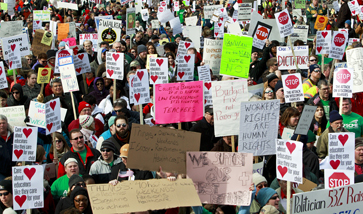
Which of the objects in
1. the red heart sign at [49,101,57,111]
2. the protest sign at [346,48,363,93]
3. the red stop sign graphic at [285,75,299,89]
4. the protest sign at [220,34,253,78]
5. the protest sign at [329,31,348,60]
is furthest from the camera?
the protest sign at [329,31,348,60]

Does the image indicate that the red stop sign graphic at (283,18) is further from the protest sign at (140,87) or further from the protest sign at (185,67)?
the protest sign at (140,87)

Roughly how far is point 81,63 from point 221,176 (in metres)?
6.74

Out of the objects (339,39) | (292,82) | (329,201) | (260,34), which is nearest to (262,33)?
(260,34)

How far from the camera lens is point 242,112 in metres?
5.89

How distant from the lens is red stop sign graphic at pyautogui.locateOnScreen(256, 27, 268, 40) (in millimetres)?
11852

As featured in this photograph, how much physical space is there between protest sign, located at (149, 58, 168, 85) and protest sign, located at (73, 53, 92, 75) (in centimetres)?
232

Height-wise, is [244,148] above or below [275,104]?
below

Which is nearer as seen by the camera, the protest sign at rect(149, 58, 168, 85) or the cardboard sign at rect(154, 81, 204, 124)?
the cardboard sign at rect(154, 81, 204, 124)

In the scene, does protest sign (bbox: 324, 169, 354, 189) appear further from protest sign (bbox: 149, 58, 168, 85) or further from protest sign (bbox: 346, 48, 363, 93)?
protest sign (bbox: 149, 58, 168, 85)

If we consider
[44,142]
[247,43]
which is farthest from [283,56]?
[44,142]

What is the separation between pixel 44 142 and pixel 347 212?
4.99m

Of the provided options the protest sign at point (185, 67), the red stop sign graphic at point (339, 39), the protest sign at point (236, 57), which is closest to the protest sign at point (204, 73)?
the protest sign at point (185, 67)

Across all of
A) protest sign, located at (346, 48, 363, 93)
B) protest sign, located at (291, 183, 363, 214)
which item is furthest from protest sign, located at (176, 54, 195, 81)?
protest sign, located at (291, 183, 363, 214)

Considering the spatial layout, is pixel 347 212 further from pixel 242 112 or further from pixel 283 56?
pixel 283 56
